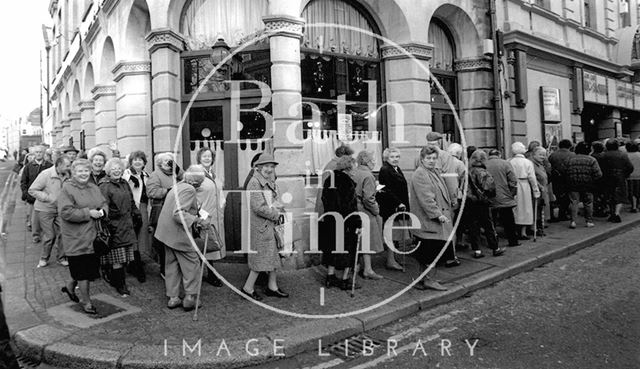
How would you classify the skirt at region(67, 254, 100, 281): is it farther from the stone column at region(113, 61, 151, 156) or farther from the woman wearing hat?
the stone column at region(113, 61, 151, 156)

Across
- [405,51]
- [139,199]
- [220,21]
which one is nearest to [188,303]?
[139,199]

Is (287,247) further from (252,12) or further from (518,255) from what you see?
(252,12)

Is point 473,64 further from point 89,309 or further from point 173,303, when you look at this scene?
point 89,309

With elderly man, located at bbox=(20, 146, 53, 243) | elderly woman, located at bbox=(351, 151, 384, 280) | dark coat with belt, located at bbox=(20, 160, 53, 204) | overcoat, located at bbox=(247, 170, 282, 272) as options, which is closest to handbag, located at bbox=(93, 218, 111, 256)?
overcoat, located at bbox=(247, 170, 282, 272)

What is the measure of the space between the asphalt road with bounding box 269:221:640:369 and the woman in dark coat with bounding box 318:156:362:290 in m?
1.28

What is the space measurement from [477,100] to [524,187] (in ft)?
11.4

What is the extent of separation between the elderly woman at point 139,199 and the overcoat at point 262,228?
1962 millimetres

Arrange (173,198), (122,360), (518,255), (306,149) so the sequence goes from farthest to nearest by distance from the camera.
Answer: (306,149) < (518,255) < (173,198) < (122,360)

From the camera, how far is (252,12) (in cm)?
823

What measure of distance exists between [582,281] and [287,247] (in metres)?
4.31

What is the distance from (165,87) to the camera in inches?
316

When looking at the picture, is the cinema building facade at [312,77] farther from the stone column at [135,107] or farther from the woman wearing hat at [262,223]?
the woman wearing hat at [262,223]

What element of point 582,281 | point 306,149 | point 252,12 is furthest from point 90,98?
point 582,281

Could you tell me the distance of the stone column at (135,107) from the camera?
8.96 meters
